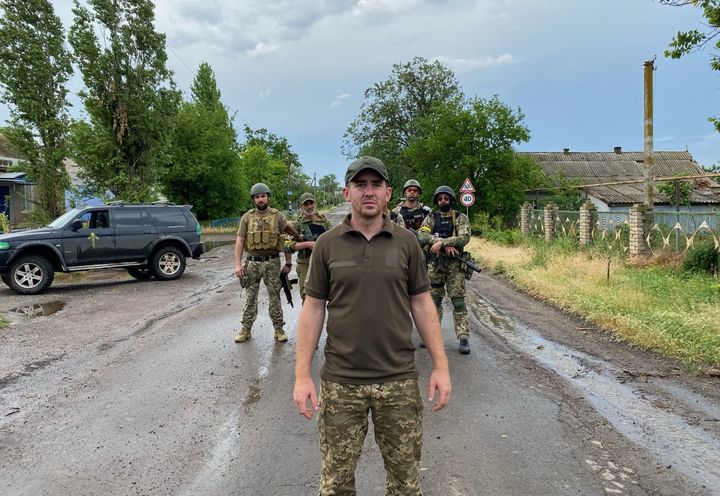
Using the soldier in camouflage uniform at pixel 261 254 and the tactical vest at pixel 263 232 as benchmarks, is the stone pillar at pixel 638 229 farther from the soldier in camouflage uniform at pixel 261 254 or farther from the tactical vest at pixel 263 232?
the tactical vest at pixel 263 232

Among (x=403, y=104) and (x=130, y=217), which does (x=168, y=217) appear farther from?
(x=403, y=104)

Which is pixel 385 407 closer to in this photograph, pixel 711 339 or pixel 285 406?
pixel 285 406

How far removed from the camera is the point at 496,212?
28.6m

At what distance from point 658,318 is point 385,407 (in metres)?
6.23

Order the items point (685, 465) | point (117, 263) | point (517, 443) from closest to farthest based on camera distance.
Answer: point (685, 465), point (517, 443), point (117, 263)

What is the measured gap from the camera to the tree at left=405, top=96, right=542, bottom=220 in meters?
28.0

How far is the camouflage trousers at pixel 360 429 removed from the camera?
2387 mm

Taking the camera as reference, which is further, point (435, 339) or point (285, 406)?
point (285, 406)

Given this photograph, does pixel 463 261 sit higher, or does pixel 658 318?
pixel 463 261

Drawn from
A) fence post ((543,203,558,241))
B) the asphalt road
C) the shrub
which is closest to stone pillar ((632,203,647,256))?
the shrub

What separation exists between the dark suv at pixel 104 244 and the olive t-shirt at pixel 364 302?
1083 cm

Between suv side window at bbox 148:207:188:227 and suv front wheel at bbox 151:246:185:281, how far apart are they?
596mm

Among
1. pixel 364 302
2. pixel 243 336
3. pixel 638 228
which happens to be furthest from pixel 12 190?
pixel 364 302

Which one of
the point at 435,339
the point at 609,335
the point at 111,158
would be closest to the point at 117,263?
the point at 111,158
